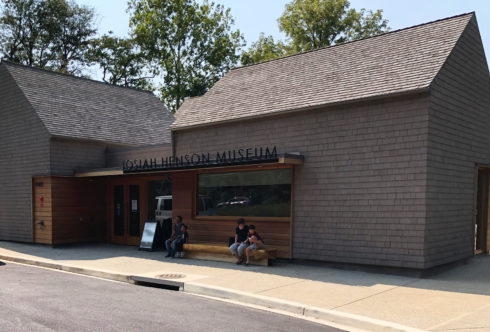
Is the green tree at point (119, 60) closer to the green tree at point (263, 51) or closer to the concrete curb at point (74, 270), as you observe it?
the green tree at point (263, 51)

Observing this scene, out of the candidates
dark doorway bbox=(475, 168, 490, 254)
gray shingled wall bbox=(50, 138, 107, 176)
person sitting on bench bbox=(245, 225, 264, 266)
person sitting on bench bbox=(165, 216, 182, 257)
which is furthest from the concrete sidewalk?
gray shingled wall bbox=(50, 138, 107, 176)

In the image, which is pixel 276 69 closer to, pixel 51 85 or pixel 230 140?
pixel 230 140

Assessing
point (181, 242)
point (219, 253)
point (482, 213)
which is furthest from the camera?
point (181, 242)

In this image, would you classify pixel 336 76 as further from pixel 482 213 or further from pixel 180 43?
pixel 180 43

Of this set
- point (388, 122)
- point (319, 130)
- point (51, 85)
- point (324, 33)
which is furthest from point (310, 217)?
point (324, 33)

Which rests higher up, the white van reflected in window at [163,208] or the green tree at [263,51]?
the green tree at [263,51]

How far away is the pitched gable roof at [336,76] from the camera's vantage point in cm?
1100

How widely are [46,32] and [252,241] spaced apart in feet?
113

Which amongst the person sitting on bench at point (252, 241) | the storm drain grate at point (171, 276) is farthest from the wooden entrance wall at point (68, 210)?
the person sitting on bench at point (252, 241)

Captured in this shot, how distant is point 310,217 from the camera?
38.9 feet

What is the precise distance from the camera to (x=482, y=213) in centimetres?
1321

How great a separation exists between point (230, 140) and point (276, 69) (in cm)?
284

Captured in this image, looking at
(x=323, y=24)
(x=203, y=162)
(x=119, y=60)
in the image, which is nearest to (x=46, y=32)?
(x=119, y=60)

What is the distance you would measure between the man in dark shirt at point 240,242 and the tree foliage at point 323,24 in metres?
29.8
